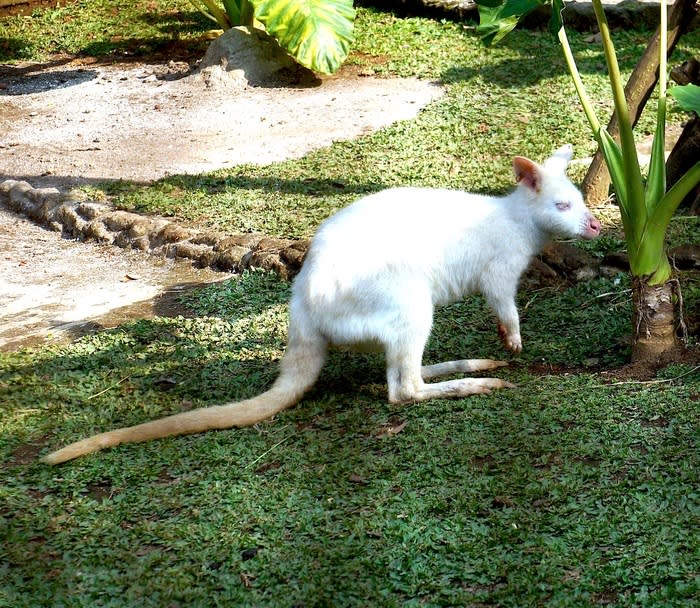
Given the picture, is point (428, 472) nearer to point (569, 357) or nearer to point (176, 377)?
point (569, 357)

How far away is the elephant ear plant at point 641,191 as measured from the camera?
3.87 meters

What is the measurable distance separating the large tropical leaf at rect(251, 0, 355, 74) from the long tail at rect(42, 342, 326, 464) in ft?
18.0

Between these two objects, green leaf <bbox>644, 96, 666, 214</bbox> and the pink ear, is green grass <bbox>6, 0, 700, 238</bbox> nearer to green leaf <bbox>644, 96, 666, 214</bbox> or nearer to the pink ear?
the pink ear

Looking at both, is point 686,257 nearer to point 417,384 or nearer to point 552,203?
point 552,203

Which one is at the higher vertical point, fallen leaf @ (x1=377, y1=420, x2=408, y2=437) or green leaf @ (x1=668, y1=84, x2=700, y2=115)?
green leaf @ (x1=668, y1=84, x2=700, y2=115)

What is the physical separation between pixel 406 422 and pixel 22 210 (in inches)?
193

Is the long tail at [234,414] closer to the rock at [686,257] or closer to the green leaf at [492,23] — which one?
the green leaf at [492,23]

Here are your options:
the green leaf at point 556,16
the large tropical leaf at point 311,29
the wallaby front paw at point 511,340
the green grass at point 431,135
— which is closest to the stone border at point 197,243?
the green grass at point 431,135

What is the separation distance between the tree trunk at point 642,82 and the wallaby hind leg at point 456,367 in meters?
2.34

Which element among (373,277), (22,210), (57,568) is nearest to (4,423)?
(57,568)

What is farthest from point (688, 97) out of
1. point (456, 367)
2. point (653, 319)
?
point (456, 367)

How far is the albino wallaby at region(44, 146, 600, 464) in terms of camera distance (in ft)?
12.6

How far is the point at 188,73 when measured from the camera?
10.4 m

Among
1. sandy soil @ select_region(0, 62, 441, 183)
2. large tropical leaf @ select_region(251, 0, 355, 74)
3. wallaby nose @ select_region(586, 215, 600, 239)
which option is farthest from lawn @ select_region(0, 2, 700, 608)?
large tropical leaf @ select_region(251, 0, 355, 74)
